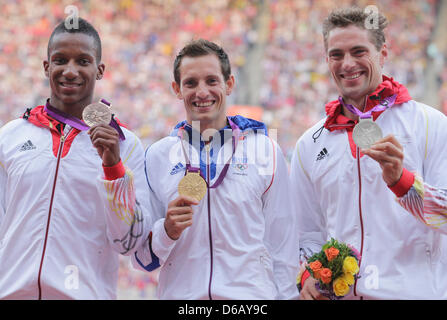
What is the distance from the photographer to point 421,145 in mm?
2725

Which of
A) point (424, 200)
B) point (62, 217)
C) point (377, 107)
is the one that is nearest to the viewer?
point (424, 200)

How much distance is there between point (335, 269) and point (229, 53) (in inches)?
450

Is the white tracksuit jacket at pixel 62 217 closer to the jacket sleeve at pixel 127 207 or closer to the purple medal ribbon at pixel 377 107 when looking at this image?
the jacket sleeve at pixel 127 207

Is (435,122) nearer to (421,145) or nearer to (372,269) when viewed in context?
(421,145)

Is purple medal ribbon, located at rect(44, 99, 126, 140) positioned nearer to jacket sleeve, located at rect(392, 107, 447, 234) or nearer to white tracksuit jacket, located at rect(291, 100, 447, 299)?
white tracksuit jacket, located at rect(291, 100, 447, 299)

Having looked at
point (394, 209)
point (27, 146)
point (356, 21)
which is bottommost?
point (394, 209)

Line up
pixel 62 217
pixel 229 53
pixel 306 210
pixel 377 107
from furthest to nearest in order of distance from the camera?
pixel 229 53
pixel 306 210
pixel 377 107
pixel 62 217

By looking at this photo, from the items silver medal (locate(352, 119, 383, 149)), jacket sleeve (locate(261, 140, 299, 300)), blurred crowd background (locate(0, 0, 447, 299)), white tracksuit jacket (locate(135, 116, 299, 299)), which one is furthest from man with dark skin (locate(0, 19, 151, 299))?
blurred crowd background (locate(0, 0, 447, 299))

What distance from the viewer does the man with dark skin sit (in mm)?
2605

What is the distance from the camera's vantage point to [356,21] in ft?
9.61

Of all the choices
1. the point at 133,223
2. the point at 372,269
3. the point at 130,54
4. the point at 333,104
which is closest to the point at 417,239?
the point at 372,269

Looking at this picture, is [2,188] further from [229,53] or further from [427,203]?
[229,53]

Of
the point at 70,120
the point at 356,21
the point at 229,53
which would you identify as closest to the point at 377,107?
the point at 356,21

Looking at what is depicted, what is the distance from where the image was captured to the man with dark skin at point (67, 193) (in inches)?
103
